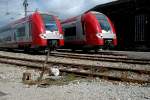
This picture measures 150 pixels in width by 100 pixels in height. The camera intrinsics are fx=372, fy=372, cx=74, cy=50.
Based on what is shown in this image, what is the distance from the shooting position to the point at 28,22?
27812 mm

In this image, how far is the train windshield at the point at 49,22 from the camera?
26.3 meters

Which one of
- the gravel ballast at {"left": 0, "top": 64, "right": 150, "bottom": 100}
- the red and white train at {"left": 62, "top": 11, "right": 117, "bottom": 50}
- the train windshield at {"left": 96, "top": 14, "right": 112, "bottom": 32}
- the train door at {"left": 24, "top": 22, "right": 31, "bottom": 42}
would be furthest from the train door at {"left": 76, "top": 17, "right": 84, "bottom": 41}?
the gravel ballast at {"left": 0, "top": 64, "right": 150, "bottom": 100}

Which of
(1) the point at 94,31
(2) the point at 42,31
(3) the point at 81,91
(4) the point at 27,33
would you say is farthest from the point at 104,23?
(3) the point at 81,91

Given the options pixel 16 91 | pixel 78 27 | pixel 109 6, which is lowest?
pixel 16 91

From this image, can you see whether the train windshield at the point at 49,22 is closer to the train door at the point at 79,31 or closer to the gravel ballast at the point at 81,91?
the train door at the point at 79,31

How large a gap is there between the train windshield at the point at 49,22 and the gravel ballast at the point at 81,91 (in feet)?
51.2

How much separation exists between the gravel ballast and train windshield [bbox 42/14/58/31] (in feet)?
51.2

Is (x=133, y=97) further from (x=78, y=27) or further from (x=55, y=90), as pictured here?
(x=78, y=27)

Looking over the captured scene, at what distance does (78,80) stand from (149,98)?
3.74 metres

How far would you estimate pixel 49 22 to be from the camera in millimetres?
26562

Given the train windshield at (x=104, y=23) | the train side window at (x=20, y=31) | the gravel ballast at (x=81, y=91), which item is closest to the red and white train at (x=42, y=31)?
the train side window at (x=20, y=31)

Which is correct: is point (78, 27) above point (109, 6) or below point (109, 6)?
below

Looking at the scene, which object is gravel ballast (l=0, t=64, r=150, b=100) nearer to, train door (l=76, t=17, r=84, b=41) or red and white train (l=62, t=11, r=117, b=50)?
red and white train (l=62, t=11, r=117, b=50)

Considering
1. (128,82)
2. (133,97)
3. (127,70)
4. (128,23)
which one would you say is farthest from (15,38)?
(133,97)
